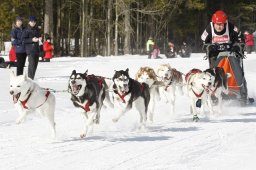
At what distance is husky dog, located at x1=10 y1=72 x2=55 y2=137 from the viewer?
5.85 m

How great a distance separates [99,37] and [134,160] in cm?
3679

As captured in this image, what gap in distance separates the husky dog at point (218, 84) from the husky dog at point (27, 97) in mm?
3394

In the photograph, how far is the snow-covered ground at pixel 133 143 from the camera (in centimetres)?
495

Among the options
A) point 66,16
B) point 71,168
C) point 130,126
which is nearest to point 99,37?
point 66,16

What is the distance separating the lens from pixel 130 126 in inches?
296

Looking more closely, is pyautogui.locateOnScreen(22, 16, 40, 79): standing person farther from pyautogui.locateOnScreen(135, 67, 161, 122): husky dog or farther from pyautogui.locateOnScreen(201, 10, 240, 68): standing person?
pyautogui.locateOnScreen(201, 10, 240, 68): standing person

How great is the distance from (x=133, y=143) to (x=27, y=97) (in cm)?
132

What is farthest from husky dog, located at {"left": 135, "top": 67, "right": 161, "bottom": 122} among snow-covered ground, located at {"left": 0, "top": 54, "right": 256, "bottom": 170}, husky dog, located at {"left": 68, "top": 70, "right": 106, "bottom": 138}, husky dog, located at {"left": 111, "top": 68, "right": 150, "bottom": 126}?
husky dog, located at {"left": 68, "top": 70, "right": 106, "bottom": 138}

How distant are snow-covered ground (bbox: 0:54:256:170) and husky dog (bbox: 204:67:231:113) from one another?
1.04 ft

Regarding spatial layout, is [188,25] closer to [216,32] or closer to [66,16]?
[66,16]

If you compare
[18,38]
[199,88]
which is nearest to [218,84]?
[199,88]

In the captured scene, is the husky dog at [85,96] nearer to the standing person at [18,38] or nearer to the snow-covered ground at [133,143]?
the snow-covered ground at [133,143]

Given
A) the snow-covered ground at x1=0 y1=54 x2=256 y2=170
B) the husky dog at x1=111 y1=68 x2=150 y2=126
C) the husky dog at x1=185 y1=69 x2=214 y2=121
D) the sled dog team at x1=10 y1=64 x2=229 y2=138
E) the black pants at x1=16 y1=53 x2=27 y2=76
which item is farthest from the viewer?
the black pants at x1=16 y1=53 x2=27 y2=76

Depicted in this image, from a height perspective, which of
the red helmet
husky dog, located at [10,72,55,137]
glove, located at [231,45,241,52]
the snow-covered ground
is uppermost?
the red helmet
